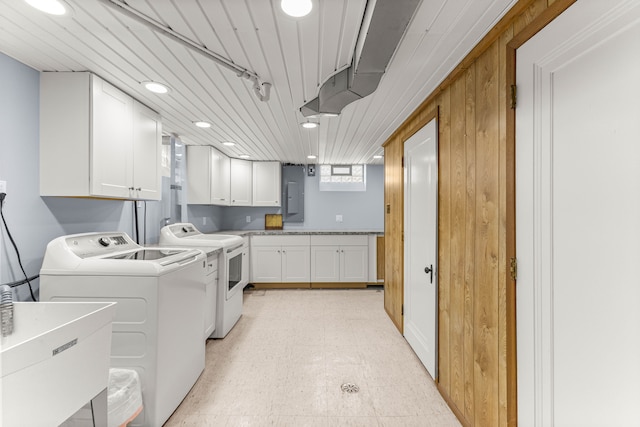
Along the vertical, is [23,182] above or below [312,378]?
above

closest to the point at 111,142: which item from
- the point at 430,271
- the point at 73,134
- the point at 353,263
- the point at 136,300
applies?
the point at 73,134

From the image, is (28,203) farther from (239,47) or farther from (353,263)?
(353,263)

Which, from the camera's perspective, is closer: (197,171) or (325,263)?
(197,171)

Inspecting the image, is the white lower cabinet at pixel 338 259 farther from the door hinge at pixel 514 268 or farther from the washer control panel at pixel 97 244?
the door hinge at pixel 514 268

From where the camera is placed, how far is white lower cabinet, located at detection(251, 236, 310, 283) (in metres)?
4.71

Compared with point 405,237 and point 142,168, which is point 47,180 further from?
point 405,237

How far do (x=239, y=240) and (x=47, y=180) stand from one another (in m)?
1.87

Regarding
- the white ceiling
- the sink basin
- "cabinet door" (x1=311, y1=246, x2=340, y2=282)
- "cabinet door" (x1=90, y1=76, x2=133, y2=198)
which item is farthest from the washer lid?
"cabinet door" (x1=311, y1=246, x2=340, y2=282)

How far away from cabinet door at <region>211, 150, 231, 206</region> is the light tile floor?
1.75 meters

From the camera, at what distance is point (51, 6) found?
125 cm

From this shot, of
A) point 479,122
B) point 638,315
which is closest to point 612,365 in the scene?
point 638,315

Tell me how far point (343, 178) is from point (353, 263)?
167cm

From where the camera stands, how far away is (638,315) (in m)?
0.81

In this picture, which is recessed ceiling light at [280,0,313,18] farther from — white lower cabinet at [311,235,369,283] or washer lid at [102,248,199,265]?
white lower cabinet at [311,235,369,283]
